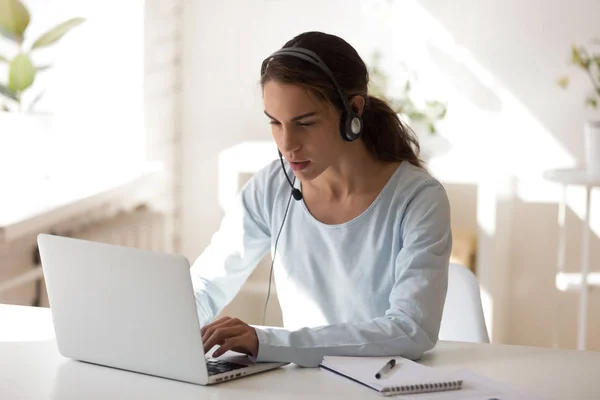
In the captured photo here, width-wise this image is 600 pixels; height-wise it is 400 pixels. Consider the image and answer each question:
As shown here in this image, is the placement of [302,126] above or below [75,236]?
above

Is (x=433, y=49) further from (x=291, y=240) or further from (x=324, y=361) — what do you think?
(x=324, y=361)

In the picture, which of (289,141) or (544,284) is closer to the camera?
(289,141)

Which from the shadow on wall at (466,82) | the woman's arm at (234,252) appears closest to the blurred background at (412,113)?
the shadow on wall at (466,82)

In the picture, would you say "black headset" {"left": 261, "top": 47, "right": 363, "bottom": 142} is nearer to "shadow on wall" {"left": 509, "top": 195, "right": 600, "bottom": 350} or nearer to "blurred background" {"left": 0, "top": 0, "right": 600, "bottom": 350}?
"blurred background" {"left": 0, "top": 0, "right": 600, "bottom": 350}

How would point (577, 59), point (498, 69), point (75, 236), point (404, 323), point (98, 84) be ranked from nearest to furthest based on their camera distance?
1. point (404, 323)
2. point (75, 236)
3. point (577, 59)
4. point (98, 84)
5. point (498, 69)

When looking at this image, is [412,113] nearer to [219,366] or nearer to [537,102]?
[537,102]

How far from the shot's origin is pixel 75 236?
274 cm

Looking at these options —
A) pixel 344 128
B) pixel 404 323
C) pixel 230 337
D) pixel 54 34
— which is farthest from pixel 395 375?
pixel 54 34

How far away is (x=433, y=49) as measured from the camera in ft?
10.6

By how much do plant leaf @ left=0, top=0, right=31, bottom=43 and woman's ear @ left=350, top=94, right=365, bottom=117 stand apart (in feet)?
4.15

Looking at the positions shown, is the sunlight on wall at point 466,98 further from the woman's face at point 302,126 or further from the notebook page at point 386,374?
the notebook page at point 386,374

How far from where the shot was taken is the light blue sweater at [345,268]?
4.80 feet

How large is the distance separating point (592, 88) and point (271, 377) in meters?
2.18

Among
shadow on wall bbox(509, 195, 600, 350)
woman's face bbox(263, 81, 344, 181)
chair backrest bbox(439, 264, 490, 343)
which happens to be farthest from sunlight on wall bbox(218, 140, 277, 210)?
woman's face bbox(263, 81, 344, 181)
